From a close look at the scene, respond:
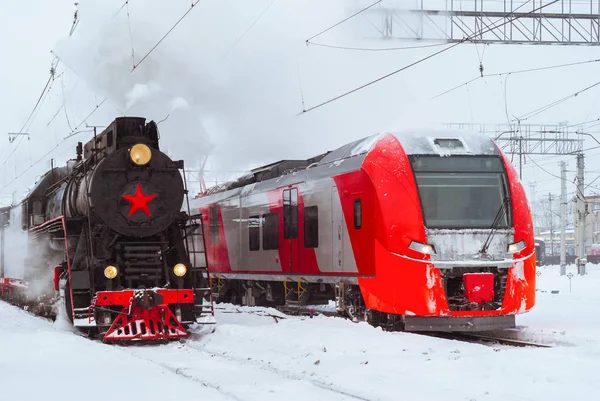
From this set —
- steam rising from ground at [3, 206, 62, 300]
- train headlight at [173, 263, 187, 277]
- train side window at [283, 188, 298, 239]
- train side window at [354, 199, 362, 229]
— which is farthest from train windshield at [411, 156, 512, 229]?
steam rising from ground at [3, 206, 62, 300]

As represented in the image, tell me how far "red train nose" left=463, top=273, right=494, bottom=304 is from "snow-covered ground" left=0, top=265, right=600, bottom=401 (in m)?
1.13

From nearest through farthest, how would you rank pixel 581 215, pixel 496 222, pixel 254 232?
pixel 496 222, pixel 254 232, pixel 581 215

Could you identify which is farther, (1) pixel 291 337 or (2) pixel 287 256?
(2) pixel 287 256

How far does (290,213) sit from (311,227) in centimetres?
102

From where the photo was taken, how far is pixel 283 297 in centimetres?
1709

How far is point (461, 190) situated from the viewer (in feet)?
39.6

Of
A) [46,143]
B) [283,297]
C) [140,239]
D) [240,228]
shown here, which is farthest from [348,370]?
[46,143]

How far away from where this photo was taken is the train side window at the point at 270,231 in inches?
634

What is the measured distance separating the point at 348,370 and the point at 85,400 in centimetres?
277

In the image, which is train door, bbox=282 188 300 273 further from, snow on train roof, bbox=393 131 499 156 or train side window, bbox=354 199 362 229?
snow on train roof, bbox=393 131 499 156

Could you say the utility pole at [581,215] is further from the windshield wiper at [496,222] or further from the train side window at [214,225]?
the windshield wiper at [496,222]

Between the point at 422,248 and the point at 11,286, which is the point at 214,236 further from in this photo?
the point at 422,248

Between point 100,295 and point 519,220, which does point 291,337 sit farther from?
point 519,220

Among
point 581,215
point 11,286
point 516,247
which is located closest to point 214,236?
point 11,286
